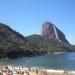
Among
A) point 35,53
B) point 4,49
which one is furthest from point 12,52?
point 35,53

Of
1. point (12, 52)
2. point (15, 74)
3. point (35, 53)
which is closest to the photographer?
point (15, 74)

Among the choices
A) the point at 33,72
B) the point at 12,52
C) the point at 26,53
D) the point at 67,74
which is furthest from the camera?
the point at 26,53

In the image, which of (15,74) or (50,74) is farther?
(50,74)

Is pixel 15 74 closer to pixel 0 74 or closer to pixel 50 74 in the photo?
pixel 0 74

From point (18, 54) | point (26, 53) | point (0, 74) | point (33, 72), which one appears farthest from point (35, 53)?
point (0, 74)

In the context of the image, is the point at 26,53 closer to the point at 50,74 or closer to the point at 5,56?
the point at 5,56

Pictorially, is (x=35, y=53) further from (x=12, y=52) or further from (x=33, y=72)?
(x=33, y=72)

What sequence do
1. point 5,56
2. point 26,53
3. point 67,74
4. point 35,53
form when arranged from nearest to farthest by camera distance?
point 67,74 < point 5,56 < point 26,53 < point 35,53

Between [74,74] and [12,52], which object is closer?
[74,74]

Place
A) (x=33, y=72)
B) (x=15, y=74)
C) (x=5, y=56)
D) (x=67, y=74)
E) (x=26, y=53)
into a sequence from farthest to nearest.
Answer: (x=26, y=53), (x=5, y=56), (x=33, y=72), (x=67, y=74), (x=15, y=74)
